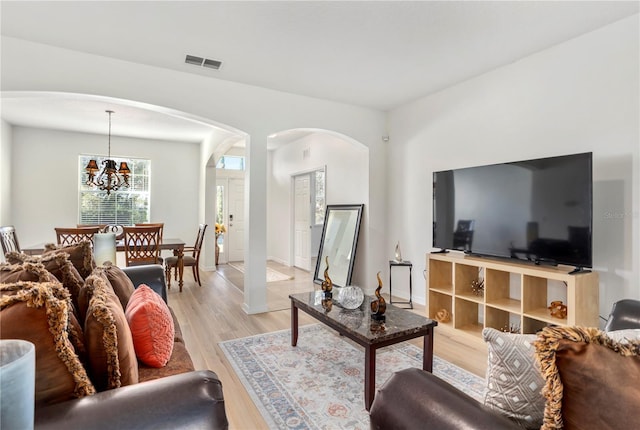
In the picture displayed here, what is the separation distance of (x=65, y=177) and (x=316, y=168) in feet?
15.4

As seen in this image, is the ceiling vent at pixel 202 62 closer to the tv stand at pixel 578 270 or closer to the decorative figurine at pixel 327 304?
the decorative figurine at pixel 327 304

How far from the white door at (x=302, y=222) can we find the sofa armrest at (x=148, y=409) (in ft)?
18.0

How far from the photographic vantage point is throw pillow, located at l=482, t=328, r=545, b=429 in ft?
3.02

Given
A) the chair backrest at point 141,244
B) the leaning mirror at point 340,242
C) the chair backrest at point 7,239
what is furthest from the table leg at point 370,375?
the chair backrest at point 7,239

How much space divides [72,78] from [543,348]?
156 inches

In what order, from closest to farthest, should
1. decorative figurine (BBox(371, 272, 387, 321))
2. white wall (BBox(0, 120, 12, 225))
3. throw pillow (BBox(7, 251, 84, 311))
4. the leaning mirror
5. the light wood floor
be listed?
throw pillow (BBox(7, 251, 84, 311))
the light wood floor
decorative figurine (BBox(371, 272, 387, 321))
the leaning mirror
white wall (BBox(0, 120, 12, 225))

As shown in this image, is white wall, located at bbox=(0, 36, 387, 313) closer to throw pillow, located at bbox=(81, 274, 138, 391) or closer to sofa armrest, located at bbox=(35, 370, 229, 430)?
throw pillow, located at bbox=(81, 274, 138, 391)

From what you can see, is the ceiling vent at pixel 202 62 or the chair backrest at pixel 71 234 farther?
the chair backrest at pixel 71 234

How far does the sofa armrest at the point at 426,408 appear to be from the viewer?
0.87 metres

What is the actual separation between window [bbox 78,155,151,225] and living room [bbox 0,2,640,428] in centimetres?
21

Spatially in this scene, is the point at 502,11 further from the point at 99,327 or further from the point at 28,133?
the point at 28,133

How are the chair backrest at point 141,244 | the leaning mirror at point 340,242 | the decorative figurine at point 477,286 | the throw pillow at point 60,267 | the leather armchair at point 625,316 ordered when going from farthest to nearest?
1. the leaning mirror at point 340,242
2. the chair backrest at point 141,244
3. the decorative figurine at point 477,286
4. the leather armchair at point 625,316
5. the throw pillow at point 60,267

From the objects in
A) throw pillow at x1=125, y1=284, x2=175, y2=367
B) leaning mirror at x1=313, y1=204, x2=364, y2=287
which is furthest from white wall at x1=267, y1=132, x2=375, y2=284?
throw pillow at x1=125, y1=284, x2=175, y2=367

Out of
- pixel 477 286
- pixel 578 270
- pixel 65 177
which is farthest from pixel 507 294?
pixel 65 177
